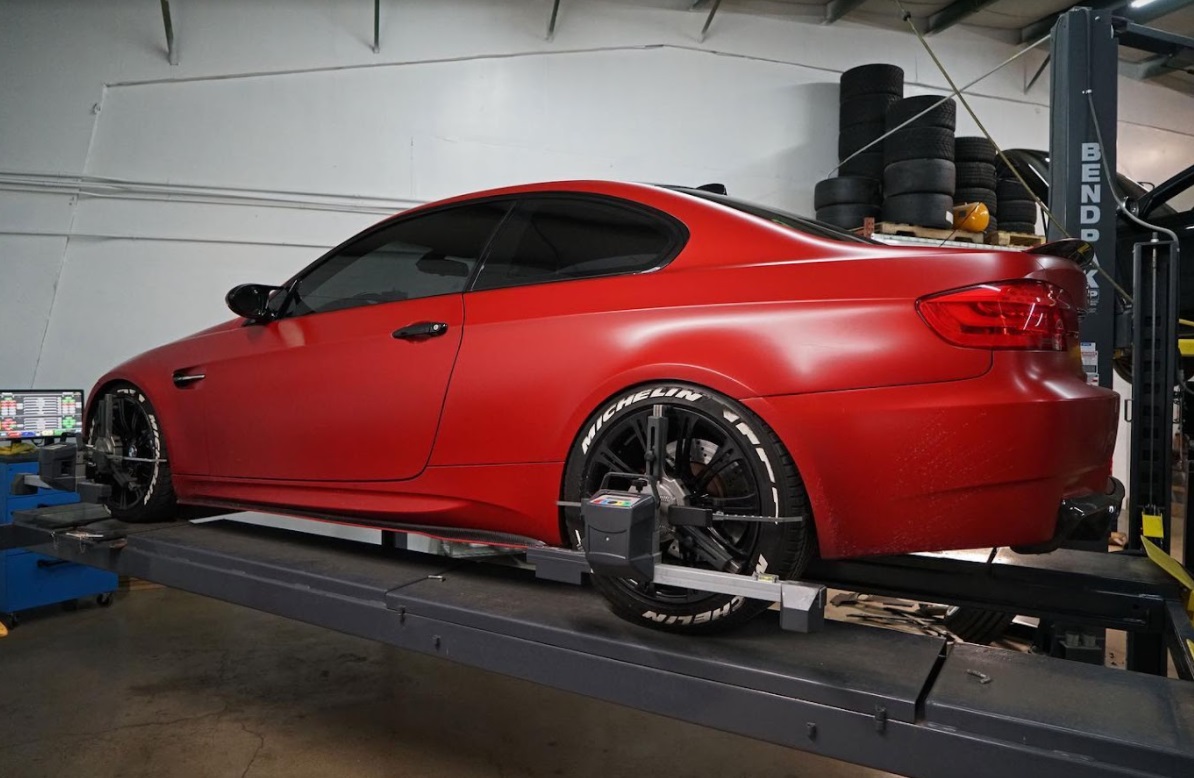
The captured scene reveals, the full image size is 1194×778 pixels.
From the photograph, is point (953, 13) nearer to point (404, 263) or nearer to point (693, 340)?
point (404, 263)

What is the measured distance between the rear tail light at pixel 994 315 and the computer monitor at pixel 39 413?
15.5 ft

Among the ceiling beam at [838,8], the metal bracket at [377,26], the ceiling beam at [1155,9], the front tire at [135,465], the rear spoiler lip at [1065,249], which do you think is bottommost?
the front tire at [135,465]

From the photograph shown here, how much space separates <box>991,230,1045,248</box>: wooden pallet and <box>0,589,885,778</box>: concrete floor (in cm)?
429

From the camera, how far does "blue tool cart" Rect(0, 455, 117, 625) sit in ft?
13.8

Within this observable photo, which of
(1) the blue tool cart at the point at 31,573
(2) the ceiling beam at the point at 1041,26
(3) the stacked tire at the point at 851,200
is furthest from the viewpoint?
(2) the ceiling beam at the point at 1041,26

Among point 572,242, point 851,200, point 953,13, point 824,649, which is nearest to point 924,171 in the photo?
point 851,200

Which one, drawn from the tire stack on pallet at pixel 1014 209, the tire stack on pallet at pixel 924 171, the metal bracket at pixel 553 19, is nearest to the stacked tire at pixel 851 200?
the tire stack on pallet at pixel 924 171

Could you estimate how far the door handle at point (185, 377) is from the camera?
9.04ft

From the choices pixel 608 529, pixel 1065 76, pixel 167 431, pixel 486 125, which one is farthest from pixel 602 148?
pixel 608 529

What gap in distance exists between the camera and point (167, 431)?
2848 mm

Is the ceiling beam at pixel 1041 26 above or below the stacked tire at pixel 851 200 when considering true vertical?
above

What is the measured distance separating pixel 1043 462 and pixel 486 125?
5239 millimetres

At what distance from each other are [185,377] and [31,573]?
2.47 meters

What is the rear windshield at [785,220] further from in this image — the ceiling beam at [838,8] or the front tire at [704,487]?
the ceiling beam at [838,8]
